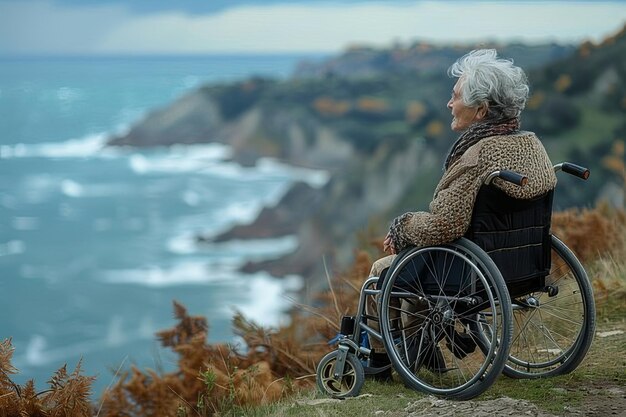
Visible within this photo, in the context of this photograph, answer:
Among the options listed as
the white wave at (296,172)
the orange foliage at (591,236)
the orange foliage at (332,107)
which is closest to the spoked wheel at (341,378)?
the orange foliage at (591,236)

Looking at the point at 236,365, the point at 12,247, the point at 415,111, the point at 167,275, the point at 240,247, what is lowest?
the point at 236,365

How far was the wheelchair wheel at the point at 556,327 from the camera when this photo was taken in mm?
4363

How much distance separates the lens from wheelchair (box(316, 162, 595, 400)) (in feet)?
13.1

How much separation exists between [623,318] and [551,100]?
31782mm

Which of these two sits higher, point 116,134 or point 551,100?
point 116,134

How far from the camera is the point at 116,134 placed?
166 ft

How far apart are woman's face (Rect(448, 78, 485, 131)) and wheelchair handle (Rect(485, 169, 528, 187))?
1.00 ft

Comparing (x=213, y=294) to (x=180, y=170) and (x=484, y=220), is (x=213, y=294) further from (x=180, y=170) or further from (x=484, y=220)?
(x=484, y=220)

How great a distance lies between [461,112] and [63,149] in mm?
43956

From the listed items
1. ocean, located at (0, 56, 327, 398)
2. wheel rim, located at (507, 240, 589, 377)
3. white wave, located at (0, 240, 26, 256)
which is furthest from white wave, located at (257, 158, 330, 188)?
wheel rim, located at (507, 240, 589, 377)

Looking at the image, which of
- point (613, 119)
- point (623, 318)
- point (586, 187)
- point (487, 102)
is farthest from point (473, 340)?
point (613, 119)

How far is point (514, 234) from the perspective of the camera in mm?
4129

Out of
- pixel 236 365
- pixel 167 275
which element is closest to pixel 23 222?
pixel 167 275

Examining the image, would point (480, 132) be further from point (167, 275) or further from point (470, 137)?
point (167, 275)
